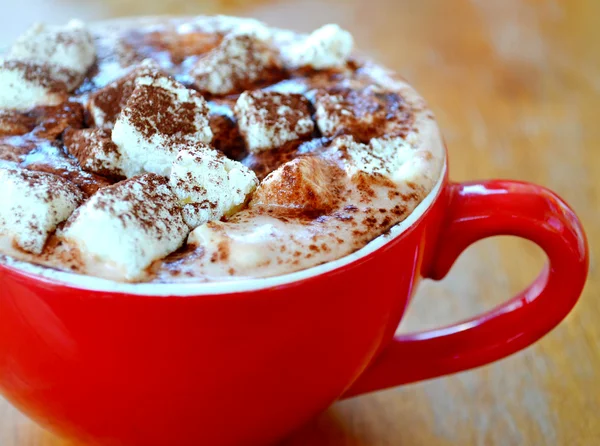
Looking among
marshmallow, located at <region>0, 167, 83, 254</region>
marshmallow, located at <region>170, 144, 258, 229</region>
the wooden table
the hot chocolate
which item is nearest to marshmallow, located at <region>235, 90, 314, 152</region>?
the hot chocolate

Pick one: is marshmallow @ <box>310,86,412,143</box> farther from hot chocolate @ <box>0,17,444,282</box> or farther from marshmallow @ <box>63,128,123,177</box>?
marshmallow @ <box>63,128,123,177</box>

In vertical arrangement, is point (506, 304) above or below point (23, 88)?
below

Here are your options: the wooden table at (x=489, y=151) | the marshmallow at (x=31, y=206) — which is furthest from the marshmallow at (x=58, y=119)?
the wooden table at (x=489, y=151)

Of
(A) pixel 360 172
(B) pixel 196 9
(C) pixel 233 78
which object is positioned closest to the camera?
→ (A) pixel 360 172

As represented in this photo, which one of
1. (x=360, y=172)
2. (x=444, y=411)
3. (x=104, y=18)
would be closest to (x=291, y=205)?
(x=360, y=172)

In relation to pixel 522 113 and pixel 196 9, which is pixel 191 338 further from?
pixel 196 9

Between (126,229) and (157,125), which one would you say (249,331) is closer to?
(126,229)

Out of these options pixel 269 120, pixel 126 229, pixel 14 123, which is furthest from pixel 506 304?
pixel 14 123
